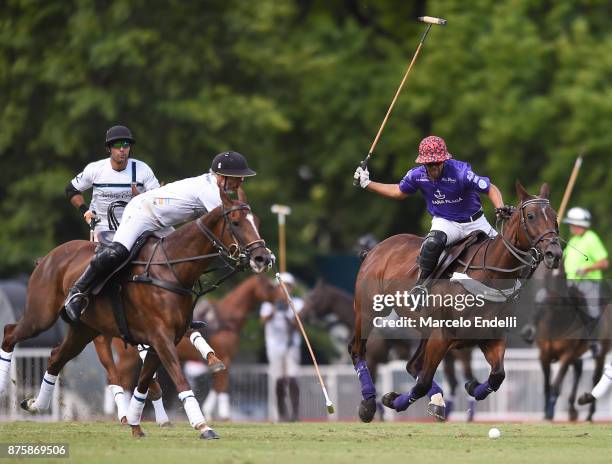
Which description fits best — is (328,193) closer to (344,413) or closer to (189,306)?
(344,413)

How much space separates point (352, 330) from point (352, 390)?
1.09m

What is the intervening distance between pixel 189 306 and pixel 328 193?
70.3 feet

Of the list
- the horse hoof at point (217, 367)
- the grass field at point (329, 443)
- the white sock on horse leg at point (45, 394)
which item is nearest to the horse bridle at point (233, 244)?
the horse hoof at point (217, 367)

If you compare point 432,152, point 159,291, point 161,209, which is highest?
point 432,152

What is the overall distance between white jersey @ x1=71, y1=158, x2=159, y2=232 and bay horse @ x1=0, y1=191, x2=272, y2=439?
108cm

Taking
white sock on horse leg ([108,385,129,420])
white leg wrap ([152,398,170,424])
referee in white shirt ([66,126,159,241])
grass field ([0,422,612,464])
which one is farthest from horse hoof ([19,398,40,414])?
referee in white shirt ([66,126,159,241])

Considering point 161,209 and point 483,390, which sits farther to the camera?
point 483,390

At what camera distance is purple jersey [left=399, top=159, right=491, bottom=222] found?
1358cm

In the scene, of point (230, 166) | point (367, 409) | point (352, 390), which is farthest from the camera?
point (352, 390)

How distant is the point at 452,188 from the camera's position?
13680mm

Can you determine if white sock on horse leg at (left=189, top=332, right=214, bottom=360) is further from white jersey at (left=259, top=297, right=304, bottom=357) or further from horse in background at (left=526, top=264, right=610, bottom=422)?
white jersey at (left=259, top=297, right=304, bottom=357)

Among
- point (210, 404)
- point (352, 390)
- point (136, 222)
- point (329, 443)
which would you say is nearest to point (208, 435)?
point (329, 443)

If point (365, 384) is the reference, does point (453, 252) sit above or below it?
above

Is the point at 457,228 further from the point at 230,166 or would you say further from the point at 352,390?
the point at 352,390
